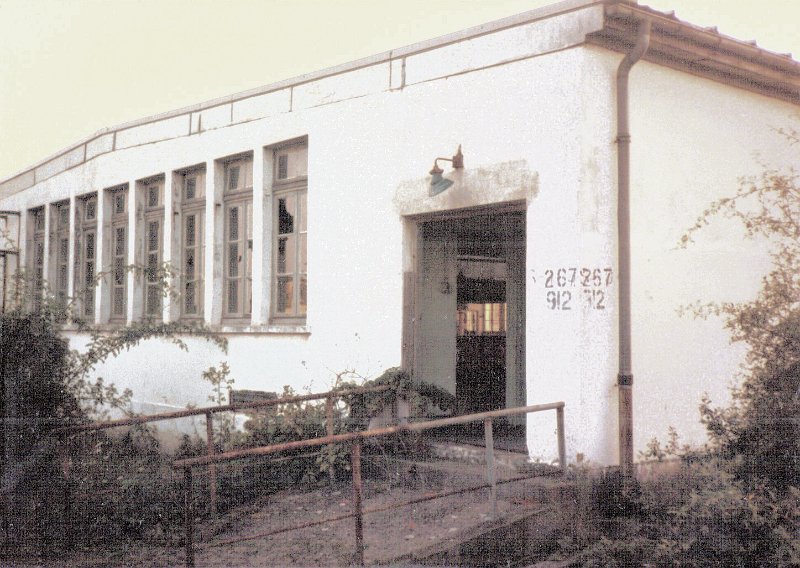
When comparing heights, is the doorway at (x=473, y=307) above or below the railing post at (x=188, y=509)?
above

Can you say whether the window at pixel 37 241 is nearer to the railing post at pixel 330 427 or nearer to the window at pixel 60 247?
the window at pixel 60 247

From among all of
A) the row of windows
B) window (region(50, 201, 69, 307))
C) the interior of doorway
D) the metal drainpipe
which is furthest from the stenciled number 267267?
window (region(50, 201, 69, 307))

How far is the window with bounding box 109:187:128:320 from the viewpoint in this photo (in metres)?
13.6

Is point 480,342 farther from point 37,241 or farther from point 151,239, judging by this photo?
point 37,241

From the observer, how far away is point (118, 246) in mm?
13820

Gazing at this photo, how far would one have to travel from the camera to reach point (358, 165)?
9.36 m

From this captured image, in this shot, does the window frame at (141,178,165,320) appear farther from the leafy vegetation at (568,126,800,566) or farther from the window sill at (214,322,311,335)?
the leafy vegetation at (568,126,800,566)

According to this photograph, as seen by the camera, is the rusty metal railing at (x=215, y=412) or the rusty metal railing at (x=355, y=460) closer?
the rusty metal railing at (x=355, y=460)

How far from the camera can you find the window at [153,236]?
12789mm

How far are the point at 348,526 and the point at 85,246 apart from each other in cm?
880

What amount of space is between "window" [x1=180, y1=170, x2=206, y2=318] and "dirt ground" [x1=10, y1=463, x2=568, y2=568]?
439cm

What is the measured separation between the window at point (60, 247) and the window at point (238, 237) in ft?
16.1

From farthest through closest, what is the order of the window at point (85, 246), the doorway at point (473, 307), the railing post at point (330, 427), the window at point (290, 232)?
the window at point (85, 246)
the window at point (290, 232)
the doorway at point (473, 307)
the railing post at point (330, 427)

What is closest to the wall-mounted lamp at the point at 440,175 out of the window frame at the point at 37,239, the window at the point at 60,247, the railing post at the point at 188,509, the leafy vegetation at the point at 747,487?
the leafy vegetation at the point at 747,487
